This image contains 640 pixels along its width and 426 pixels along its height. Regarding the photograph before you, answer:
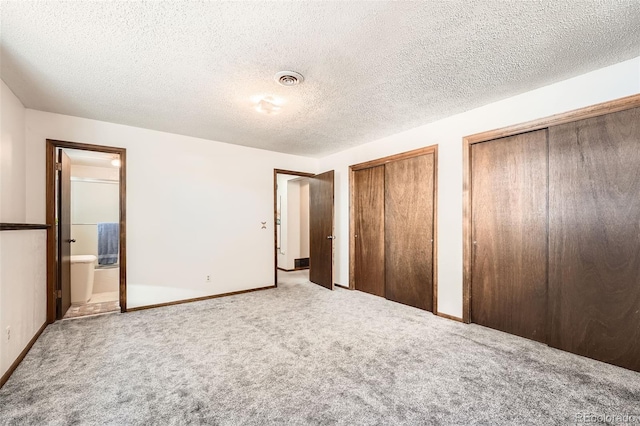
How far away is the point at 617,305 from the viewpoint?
7.23 ft

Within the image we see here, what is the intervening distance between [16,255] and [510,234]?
4534 mm

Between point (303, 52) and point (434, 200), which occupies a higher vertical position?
point (303, 52)

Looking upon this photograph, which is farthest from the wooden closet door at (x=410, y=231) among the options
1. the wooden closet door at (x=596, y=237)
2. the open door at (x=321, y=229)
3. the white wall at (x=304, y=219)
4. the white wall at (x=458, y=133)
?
the white wall at (x=304, y=219)

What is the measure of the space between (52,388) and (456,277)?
147 inches

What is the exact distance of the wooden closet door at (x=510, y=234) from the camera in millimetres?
2654

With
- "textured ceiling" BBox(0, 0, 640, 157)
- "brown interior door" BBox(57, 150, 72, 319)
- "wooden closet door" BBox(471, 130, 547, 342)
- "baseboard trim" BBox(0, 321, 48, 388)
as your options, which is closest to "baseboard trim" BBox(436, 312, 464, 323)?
"wooden closet door" BBox(471, 130, 547, 342)

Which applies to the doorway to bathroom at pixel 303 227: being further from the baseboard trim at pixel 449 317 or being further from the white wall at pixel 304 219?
the baseboard trim at pixel 449 317

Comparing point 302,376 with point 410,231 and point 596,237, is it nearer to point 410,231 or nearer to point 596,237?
point 410,231

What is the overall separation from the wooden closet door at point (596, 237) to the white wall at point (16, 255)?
14.8 ft

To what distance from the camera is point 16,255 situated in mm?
2340

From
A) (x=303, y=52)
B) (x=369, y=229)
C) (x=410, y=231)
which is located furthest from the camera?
(x=369, y=229)

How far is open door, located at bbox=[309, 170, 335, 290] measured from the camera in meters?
4.79

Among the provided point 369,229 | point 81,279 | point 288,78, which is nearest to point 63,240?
point 81,279

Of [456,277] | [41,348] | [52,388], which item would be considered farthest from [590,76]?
[41,348]
